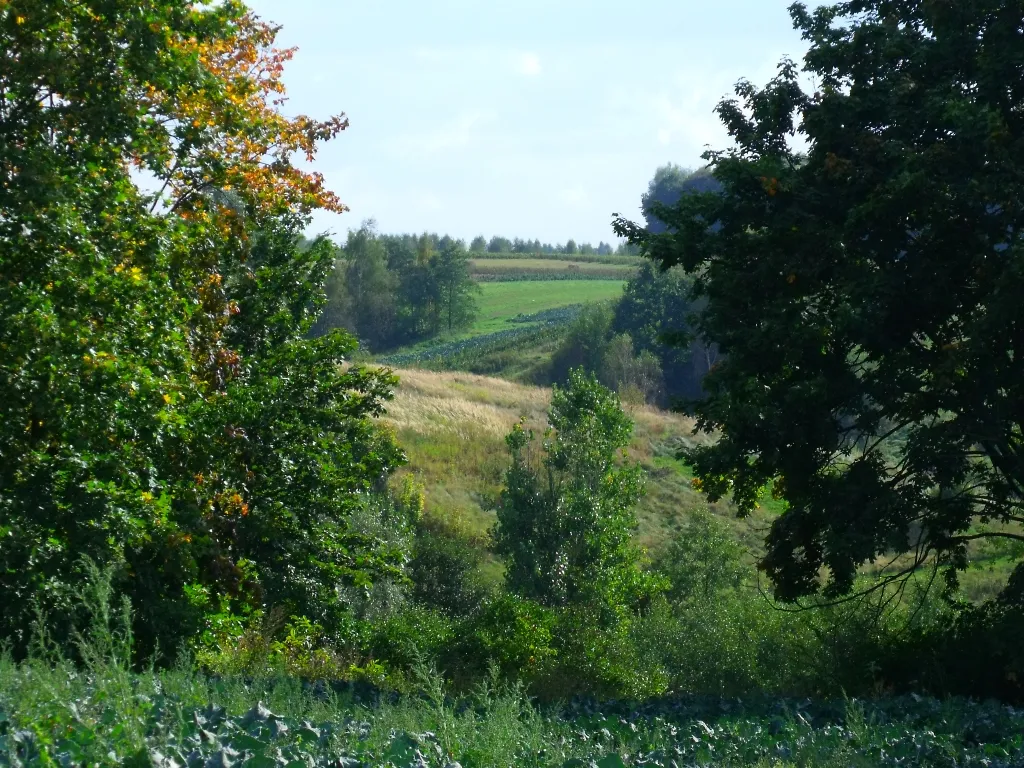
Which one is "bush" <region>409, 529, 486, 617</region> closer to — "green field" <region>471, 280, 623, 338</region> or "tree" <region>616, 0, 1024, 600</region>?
"tree" <region>616, 0, 1024, 600</region>

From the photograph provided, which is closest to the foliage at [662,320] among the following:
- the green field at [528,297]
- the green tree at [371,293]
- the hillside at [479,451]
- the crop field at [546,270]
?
the green field at [528,297]

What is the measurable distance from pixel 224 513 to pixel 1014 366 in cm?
1322

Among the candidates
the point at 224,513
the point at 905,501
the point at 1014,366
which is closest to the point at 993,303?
the point at 1014,366

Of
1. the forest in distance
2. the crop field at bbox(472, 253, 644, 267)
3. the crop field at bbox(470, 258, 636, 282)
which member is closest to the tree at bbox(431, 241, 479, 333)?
the crop field at bbox(470, 258, 636, 282)

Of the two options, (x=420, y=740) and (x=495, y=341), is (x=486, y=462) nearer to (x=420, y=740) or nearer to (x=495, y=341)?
(x=495, y=341)

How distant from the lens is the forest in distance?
7613mm

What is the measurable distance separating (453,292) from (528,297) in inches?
628

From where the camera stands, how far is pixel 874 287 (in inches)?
575

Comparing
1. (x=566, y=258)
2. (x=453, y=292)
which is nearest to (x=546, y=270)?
(x=566, y=258)

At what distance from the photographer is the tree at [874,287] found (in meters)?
14.8

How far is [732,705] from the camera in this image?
527 inches

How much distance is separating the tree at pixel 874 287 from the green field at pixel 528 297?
3928 inches

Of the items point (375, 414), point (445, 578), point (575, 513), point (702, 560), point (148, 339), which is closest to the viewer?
point (148, 339)

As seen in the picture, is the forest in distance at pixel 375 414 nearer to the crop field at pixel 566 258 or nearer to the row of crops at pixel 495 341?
the row of crops at pixel 495 341
